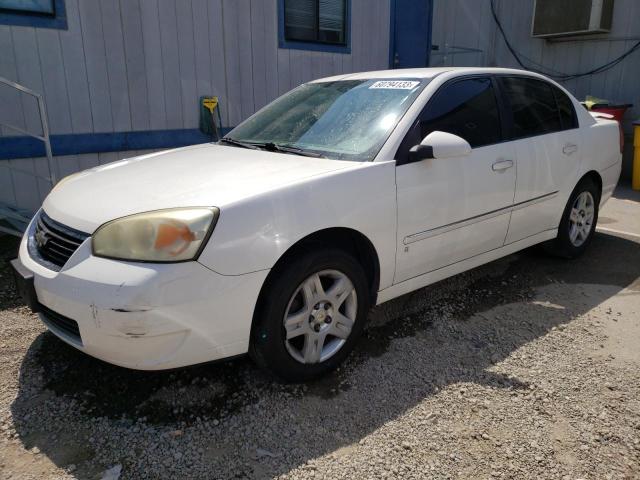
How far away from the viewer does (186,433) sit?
7.98 ft

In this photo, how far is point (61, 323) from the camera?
8.28 feet

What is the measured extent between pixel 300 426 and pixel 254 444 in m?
0.23

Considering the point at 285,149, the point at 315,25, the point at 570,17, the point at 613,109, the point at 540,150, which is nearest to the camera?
the point at 285,149

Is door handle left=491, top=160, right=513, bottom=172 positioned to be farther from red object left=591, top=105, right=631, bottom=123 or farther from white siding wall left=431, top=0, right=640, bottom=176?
white siding wall left=431, top=0, right=640, bottom=176

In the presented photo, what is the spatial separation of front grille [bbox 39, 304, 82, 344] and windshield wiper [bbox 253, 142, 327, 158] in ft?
4.92

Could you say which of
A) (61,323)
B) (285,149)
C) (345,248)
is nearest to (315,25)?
(285,149)

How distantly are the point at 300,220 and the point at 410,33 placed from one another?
7335 mm

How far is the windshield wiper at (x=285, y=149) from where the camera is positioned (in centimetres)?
306

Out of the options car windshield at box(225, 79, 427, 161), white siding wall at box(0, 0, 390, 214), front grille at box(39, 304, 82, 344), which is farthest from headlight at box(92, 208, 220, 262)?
white siding wall at box(0, 0, 390, 214)

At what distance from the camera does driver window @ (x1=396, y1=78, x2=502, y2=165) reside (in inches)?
123

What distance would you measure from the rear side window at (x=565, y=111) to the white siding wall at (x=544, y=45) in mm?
5258

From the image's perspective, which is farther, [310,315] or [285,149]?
[285,149]

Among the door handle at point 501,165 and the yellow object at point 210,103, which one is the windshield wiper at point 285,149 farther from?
the yellow object at point 210,103

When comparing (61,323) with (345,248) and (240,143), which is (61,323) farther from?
(240,143)
